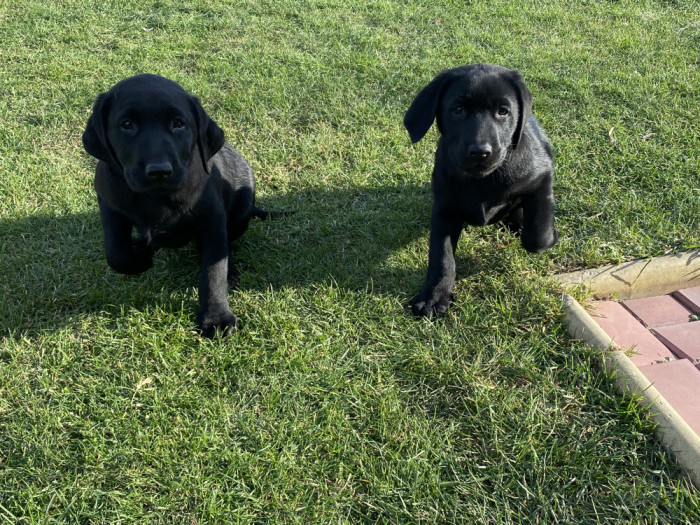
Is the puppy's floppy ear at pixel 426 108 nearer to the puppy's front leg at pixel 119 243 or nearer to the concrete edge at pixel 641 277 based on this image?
the concrete edge at pixel 641 277

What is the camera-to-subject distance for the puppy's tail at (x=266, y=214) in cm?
439

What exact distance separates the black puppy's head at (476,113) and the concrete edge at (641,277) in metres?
0.99

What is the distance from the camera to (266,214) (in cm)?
441

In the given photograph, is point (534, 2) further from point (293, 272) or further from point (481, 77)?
point (293, 272)

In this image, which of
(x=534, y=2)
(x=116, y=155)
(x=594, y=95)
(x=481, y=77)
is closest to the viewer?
(x=116, y=155)

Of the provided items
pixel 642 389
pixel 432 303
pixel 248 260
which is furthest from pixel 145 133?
pixel 642 389

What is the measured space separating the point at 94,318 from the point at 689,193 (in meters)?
4.32

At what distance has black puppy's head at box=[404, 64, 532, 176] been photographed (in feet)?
10.3

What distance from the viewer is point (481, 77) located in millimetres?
3266

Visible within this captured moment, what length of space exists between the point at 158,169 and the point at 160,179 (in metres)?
0.10

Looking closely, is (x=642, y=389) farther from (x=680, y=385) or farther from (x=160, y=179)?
(x=160, y=179)

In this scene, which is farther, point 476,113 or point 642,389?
point 476,113

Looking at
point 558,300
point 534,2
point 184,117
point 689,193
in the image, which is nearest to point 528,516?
point 558,300

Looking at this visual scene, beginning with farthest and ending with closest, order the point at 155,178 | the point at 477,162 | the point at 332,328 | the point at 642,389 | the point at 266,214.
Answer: the point at 266,214 → the point at 332,328 → the point at 477,162 → the point at 155,178 → the point at 642,389
